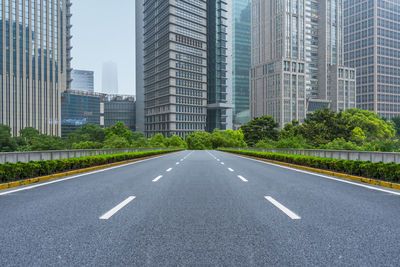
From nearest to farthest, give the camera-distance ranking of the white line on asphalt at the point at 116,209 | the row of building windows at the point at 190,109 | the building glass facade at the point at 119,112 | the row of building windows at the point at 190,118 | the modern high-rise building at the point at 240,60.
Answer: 1. the white line on asphalt at the point at 116,209
2. the row of building windows at the point at 190,118
3. the row of building windows at the point at 190,109
4. the building glass facade at the point at 119,112
5. the modern high-rise building at the point at 240,60

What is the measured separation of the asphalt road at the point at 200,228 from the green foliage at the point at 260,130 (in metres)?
67.7

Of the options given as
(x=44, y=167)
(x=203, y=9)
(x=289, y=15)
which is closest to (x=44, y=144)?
(x=44, y=167)

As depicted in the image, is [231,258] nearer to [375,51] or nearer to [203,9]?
[203,9]

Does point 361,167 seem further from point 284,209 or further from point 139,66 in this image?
point 139,66

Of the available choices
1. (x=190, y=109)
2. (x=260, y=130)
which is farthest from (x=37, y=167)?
(x=190, y=109)

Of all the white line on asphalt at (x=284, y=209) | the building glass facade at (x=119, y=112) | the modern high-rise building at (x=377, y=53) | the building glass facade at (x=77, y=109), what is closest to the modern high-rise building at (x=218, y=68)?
the building glass facade at (x=119, y=112)

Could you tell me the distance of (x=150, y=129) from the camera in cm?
12594

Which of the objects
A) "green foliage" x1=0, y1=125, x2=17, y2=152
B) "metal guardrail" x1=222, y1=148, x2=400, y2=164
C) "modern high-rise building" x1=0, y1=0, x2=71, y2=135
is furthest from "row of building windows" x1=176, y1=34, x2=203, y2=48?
"metal guardrail" x1=222, y1=148, x2=400, y2=164

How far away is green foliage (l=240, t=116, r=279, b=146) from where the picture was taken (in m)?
74.1

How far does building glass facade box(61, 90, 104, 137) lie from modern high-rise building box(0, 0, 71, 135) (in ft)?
14.7

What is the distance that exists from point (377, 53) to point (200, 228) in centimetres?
15252

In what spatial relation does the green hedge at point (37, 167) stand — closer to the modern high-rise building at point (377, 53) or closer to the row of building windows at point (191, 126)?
the row of building windows at point (191, 126)

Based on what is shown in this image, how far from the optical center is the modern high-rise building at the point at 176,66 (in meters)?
110

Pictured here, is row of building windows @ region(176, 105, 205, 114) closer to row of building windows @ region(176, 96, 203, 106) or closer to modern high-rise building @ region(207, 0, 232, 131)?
row of building windows @ region(176, 96, 203, 106)
